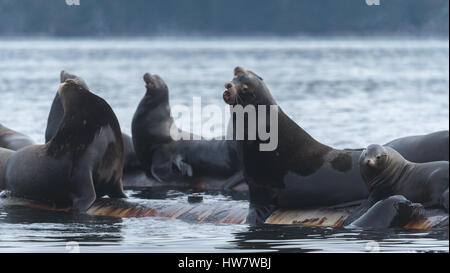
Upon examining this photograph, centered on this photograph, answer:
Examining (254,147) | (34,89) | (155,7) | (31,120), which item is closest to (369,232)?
(254,147)

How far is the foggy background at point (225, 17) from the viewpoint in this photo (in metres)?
107

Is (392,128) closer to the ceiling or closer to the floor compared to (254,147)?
closer to the floor

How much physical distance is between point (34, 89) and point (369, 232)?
34942 millimetres

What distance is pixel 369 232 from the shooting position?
11.1 meters

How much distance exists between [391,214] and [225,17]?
126 meters

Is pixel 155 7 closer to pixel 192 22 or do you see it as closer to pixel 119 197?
pixel 192 22

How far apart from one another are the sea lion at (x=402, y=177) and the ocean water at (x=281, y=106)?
1.59ft

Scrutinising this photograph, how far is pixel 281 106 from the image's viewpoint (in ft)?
120

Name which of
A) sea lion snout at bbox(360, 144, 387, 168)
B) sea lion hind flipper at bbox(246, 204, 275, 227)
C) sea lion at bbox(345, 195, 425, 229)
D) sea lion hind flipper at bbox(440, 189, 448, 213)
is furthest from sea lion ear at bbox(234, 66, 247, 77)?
sea lion hind flipper at bbox(440, 189, 448, 213)

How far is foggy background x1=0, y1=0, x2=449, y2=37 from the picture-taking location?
10656cm

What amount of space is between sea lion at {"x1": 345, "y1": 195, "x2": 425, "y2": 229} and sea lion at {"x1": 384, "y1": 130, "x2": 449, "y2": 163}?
7.09 feet

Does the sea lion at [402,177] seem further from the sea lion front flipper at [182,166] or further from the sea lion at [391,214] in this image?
the sea lion front flipper at [182,166]
